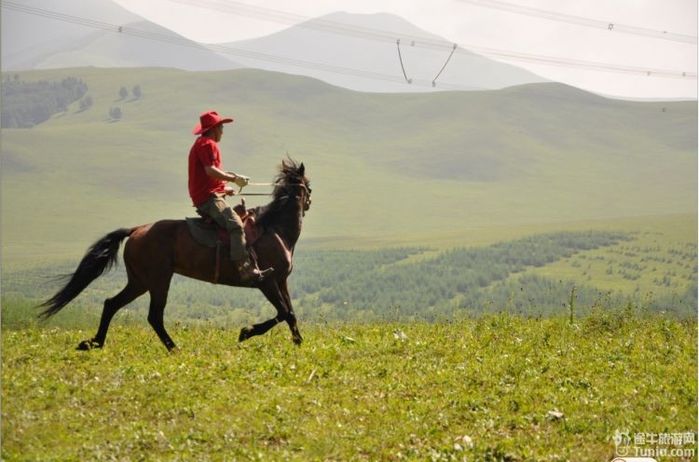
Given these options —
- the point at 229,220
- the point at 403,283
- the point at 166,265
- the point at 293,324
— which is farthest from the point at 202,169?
the point at 403,283

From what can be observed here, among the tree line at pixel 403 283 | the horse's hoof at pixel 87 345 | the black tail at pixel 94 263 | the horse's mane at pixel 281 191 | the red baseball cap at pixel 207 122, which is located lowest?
the tree line at pixel 403 283

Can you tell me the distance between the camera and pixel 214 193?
17141 millimetres

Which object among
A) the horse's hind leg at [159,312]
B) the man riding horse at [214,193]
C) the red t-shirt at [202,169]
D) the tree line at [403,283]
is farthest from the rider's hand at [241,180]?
the tree line at [403,283]

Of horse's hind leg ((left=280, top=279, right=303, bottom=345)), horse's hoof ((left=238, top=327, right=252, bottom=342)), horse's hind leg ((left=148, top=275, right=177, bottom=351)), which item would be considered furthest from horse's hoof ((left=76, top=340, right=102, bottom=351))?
horse's hind leg ((left=280, top=279, right=303, bottom=345))

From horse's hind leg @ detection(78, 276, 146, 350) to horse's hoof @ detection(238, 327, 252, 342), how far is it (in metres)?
1.79

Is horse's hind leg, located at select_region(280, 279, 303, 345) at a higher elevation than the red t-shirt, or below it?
below

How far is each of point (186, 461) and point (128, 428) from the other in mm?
1199

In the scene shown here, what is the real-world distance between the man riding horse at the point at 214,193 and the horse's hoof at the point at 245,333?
845 millimetres

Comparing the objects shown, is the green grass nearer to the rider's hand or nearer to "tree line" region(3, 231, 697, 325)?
the rider's hand

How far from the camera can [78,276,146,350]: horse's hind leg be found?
16719 mm

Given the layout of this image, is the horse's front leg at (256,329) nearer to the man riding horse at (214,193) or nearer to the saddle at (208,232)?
A: the man riding horse at (214,193)

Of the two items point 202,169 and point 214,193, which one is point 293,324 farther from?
point 202,169

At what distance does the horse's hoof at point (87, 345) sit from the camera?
1656 centimetres

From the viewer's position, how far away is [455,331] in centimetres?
1888
